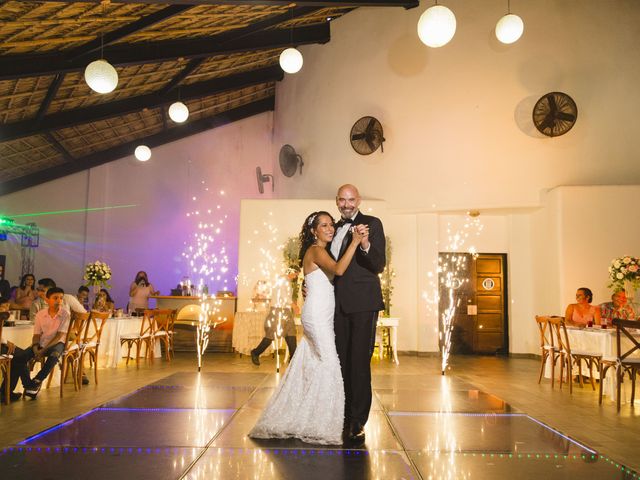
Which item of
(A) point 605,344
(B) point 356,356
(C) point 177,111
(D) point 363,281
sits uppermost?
(C) point 177,111

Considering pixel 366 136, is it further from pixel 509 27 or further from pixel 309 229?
pixel 309 229

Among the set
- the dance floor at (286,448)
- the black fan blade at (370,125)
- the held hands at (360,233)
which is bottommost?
the dance floor at (286,448)

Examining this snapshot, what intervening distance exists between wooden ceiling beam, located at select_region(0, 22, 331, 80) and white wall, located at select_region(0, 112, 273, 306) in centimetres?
433

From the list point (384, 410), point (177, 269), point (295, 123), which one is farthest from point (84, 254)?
point (384, 410)

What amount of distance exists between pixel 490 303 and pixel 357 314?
7815 mm

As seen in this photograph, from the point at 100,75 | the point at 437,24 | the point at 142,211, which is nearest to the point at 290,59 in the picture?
the point at 437,24

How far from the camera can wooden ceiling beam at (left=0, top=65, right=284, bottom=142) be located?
9398 mm

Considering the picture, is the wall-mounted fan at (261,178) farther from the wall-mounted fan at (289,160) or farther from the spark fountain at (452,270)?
the spark fountain at (452,270)

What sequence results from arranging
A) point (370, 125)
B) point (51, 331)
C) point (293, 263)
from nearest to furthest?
point (51, 331) → point (293, 263) → point (370, 125)

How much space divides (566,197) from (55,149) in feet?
32.7

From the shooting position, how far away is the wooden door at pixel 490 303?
1066 cm

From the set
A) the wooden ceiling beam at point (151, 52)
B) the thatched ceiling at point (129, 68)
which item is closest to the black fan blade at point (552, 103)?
the thatched ceiling at point (129, 68)

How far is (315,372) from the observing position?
357 cm

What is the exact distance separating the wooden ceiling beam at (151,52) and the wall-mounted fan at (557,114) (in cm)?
479
